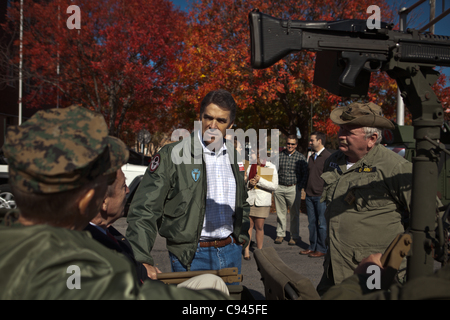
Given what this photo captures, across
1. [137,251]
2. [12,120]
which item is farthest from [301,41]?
[12,120]

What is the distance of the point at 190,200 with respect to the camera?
8.21ft

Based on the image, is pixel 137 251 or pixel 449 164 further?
pixel 449 164

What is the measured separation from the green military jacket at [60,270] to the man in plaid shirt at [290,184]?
642cm

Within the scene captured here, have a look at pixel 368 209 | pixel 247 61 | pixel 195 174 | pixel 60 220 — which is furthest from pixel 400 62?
pixel 247 61

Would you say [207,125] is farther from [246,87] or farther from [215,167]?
[246,87]

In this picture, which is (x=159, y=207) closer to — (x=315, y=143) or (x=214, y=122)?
(x=214, y=122)

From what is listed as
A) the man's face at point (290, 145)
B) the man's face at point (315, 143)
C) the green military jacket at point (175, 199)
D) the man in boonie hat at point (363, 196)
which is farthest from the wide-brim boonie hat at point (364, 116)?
the man's face at point (290, 145)

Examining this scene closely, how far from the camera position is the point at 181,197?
2490mm

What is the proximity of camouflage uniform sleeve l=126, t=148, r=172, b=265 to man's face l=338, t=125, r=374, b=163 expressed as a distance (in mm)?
1408

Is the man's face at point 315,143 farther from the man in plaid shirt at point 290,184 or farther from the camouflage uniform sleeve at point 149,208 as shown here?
the camouflage uniform sleeve at point 149,208

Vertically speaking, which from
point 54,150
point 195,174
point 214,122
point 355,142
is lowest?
point 195,174

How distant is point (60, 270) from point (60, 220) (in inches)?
9.0

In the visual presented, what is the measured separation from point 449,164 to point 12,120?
20.8 metres

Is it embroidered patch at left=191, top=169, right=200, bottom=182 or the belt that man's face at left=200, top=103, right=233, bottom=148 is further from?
the belt
